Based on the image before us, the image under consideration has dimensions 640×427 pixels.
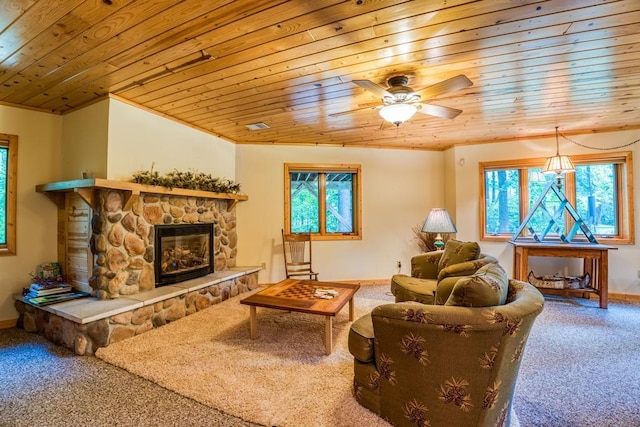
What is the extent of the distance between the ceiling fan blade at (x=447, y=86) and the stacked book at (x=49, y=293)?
3834 mm

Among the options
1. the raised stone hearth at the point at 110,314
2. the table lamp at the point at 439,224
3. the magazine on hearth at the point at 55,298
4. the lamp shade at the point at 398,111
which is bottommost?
the raised stone hearth at the point at 110,314

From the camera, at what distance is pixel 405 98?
261 centimetres

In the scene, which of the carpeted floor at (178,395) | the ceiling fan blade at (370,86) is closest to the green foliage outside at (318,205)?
the ceiling fan blade at (370,86)

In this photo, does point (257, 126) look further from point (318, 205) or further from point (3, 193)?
point (3, 193)

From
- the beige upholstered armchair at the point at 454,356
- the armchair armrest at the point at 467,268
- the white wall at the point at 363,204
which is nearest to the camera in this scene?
the beige upholstered armchair at the point at 454,356

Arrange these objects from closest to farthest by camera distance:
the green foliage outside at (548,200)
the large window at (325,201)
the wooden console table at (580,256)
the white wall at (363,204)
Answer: the wooden console table at (580,256), the green foliage outside at (548,200), the white wall at (363,204), the large window at (325,201)

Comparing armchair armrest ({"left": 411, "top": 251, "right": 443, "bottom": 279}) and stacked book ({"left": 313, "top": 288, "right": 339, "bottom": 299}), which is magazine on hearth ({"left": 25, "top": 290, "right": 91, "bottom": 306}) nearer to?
stacked book ({"left": 313, "top": 288, "right": 339, "bottom": 299})

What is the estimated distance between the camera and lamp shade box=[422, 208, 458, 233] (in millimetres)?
4059

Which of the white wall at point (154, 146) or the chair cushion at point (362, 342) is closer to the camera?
the chair cushion at point (362, 342)

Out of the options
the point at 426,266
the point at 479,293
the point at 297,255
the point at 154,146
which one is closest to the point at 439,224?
the point at 426,266

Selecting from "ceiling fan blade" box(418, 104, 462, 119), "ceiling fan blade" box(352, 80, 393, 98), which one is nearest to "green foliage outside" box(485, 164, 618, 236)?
"ceiling fan blade" box(418, 104, 462, 119)

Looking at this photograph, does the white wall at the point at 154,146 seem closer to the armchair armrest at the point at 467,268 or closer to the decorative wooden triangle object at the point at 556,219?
the armchair armrest at the point at 467,268

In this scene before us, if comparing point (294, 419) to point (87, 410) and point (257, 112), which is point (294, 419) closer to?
point (87, 410)

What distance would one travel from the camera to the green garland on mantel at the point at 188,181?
327 cm
